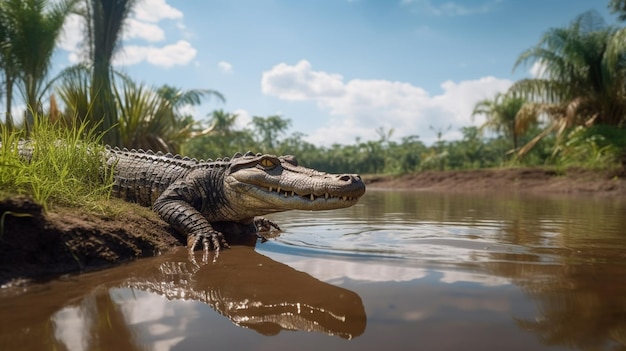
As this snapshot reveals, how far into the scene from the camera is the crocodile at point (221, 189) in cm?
315

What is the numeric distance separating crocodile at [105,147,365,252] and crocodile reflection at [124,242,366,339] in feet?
2.39

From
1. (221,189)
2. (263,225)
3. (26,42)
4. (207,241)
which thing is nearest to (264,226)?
(263,225)

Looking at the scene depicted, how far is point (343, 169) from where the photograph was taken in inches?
1641

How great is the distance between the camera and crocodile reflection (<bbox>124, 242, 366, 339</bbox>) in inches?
58.2

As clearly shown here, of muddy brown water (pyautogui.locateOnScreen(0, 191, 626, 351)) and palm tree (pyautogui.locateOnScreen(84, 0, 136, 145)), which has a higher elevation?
palm tree (pyautogui.locateOnScreen(84, 0, 136, 145))

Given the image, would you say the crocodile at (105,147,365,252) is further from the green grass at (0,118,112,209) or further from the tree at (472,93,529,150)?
the tree at (472,93,529,150)

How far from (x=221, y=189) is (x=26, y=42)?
11.3 meters

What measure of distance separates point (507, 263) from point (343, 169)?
39.3 meters

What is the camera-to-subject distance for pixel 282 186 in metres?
3.46

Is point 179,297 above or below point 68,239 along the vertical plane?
below

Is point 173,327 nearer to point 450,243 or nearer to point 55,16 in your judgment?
point 450,243

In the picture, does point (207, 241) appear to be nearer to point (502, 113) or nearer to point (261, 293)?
point (261, 293)

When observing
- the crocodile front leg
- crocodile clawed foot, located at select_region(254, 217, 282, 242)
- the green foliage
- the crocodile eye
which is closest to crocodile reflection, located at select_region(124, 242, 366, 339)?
the crocodile front leg

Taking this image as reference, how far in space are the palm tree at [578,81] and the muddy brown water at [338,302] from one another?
17.1 meters
